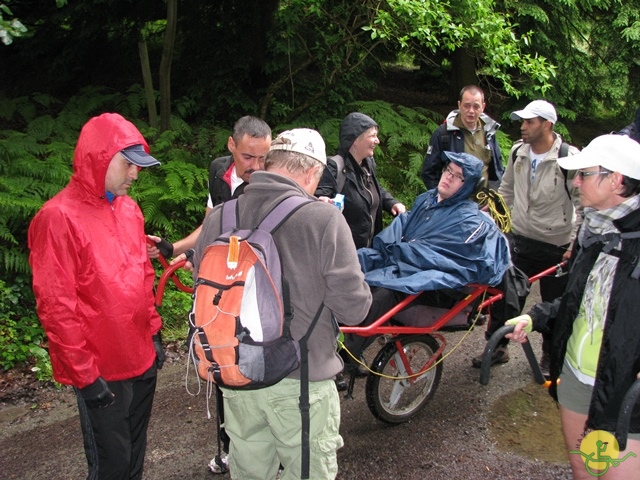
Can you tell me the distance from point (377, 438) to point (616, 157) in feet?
8.84

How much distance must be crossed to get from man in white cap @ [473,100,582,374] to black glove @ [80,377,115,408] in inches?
137

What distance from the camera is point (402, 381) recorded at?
452 cm

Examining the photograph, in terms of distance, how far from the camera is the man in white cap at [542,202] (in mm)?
4977

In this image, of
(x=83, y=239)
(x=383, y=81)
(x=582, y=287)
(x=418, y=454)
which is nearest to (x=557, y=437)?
(x=418, y=454)

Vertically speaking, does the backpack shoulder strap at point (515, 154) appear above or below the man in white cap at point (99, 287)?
above

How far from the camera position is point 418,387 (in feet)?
16.3

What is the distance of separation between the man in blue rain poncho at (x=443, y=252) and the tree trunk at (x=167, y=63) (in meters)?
6.28

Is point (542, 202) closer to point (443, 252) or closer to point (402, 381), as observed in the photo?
point (443, 252)

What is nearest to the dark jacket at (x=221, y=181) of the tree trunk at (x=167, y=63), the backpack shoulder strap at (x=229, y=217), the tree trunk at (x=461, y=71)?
the backpack shoulder strap at (x=229, y=217)

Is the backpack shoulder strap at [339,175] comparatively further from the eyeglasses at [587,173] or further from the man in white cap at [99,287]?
the eyeglasses at [587,173]

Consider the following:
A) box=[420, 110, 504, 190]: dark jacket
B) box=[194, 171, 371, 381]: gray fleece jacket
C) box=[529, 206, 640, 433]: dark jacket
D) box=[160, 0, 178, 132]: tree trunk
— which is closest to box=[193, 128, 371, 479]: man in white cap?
box=[194, 171, 371, 381]: gray fleece jacket

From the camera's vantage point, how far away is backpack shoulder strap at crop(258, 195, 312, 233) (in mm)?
2451

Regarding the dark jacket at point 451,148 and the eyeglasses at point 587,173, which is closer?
the eyeglasses at point 587,173

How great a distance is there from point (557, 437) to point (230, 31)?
31.6 ft
